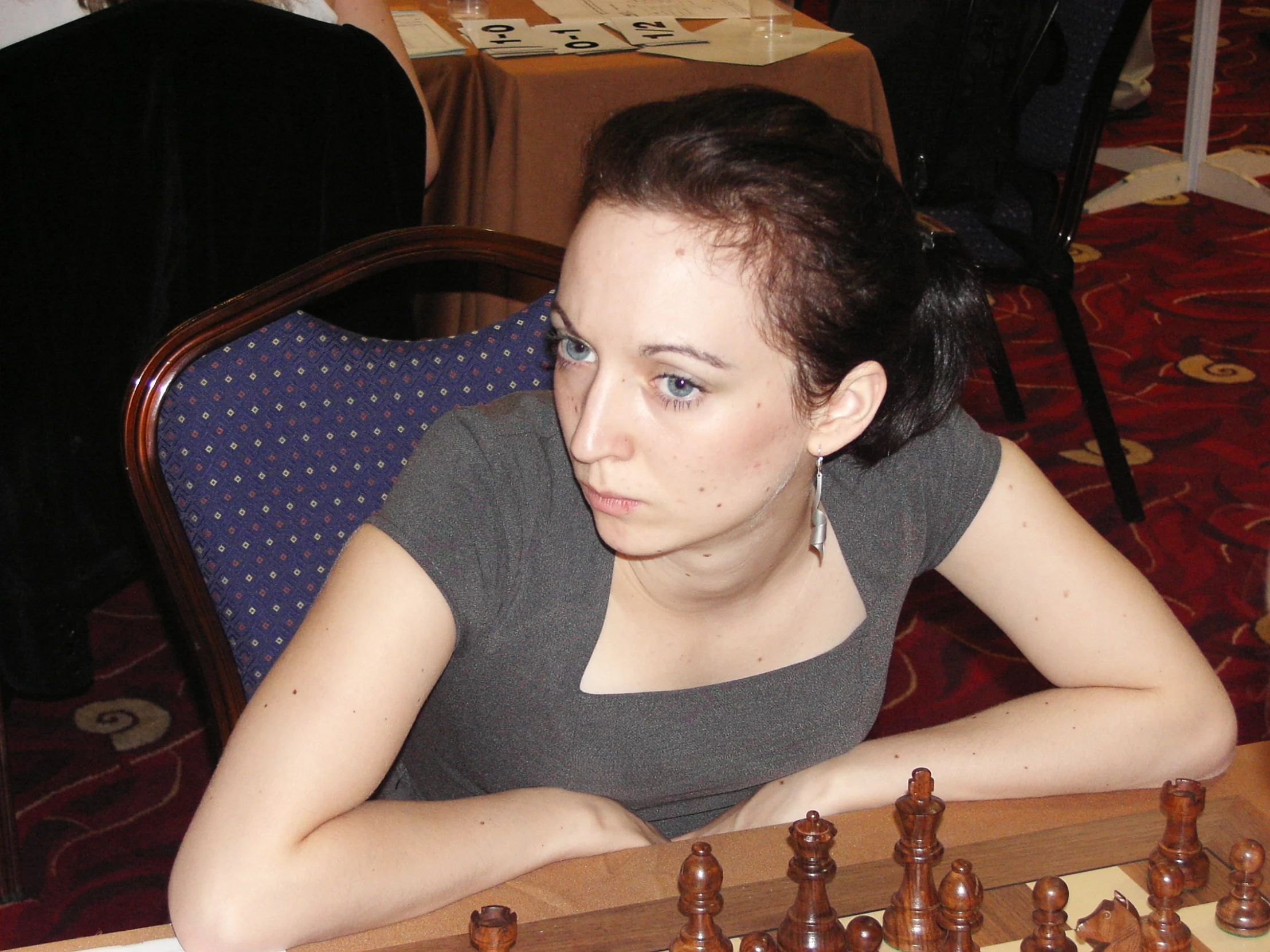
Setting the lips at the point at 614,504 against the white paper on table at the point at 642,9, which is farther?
the white paper on table at the point at 642,9

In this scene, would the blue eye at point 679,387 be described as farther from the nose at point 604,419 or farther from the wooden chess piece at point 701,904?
the wooden chess piece at point 701,904

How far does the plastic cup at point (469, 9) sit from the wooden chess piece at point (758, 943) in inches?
93.6

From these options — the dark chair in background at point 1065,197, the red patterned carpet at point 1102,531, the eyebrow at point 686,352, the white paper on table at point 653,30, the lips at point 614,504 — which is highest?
the eyebrow at point 686,352

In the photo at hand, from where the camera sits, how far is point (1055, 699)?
138 cm

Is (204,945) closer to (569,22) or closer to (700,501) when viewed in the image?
(700,501)

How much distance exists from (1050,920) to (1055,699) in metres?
0.50

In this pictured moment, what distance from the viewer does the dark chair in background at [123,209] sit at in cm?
181

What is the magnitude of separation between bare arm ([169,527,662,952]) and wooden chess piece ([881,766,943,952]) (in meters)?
0.26

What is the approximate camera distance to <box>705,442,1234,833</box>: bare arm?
1.27 meters

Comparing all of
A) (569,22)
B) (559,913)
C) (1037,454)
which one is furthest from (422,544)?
(1037,454)

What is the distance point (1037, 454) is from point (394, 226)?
6.33ft

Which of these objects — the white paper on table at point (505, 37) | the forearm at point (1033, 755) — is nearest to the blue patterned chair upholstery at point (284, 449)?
the forearm at point (1033, 755)

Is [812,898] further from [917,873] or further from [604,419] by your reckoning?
[604,419]

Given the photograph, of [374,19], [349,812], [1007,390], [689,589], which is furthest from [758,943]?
[1007,390]
